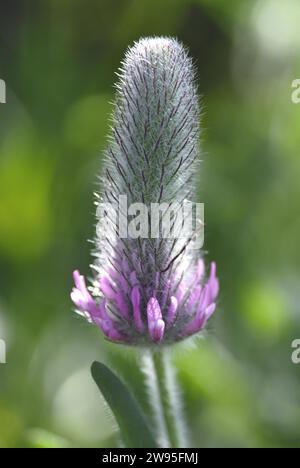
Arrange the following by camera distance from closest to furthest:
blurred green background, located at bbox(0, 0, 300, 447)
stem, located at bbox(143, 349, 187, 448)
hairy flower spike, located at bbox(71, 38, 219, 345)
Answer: hairy flower spike, located at bbox(71, 38, 219, 345), stem, located at bbox(143, 349, 187, 448), blurred green background, located at bbox(0, 0, 300, 447)

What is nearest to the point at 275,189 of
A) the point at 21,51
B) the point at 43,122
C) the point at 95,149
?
the point at 95,149

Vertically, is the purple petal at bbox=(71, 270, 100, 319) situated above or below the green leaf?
above

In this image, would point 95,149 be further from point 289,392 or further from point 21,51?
point 289,392

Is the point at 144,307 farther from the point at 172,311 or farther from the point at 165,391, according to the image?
the point at 165,391

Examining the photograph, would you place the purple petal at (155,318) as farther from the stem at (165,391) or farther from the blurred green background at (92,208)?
the blurred green background at (92,208)

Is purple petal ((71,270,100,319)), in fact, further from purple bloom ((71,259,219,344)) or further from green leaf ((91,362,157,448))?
green leaf ((91,362,157,448))

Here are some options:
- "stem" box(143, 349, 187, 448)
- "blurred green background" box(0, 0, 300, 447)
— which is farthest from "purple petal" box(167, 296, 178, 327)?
"blurred green background" box(0, 0, 300, 447)
